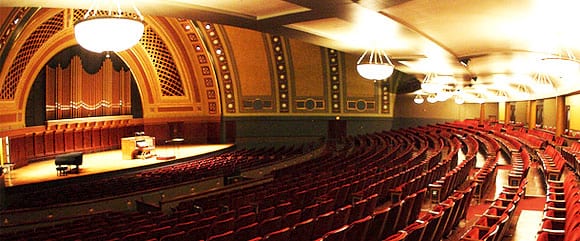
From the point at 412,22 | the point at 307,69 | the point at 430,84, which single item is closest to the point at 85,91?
the point at 307,69

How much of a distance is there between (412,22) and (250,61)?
13.2m

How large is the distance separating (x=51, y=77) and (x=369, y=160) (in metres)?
11.4

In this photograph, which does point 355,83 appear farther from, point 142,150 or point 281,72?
point 142,150

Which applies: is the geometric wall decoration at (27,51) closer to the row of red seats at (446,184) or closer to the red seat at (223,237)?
the red seat at (223,237)

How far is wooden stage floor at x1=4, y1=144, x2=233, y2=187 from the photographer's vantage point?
462 inches

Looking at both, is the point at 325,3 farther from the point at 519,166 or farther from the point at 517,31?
the point at 519,166

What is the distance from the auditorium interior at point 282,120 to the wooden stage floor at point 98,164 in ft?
0.37

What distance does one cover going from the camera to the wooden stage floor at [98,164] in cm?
1173

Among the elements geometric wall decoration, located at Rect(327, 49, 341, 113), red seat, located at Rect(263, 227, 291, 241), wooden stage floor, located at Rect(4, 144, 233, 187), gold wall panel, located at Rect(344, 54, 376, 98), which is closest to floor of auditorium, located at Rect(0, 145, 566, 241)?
wooden stage floor, located at Rect(4, 144, 233, 187)

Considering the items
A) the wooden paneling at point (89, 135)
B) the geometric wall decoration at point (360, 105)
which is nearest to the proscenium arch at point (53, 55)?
the wooden paneling at point (89, 135)

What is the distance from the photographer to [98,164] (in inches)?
559

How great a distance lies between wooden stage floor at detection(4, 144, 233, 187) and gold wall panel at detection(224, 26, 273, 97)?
109 inches

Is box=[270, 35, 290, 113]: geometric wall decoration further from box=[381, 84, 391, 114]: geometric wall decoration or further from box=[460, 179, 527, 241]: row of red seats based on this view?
box=[460, 179, 527, 241]: row of red seats

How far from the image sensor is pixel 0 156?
12047 mm
